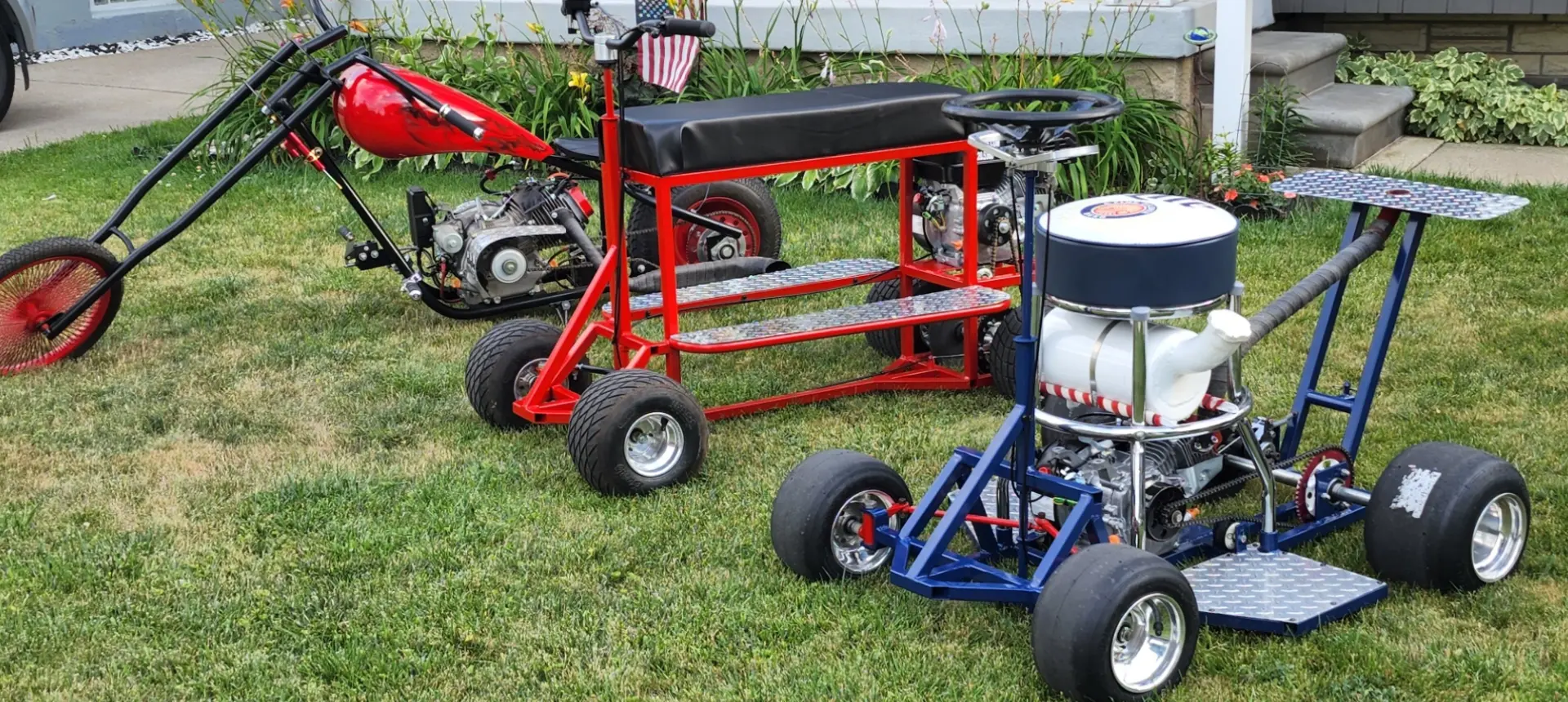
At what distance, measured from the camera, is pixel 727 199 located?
21.7 feet

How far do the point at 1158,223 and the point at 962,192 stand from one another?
2.05 m

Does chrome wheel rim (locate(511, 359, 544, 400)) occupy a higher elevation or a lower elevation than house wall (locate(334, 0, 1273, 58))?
lower

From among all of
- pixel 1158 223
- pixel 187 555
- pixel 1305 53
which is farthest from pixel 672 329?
pixel 1305 53

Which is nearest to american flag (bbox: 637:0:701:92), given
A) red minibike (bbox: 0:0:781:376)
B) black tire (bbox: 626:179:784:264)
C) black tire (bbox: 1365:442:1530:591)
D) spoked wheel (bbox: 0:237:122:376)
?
black tire (bbox: 626:179:784:264)

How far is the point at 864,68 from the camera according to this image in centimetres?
861

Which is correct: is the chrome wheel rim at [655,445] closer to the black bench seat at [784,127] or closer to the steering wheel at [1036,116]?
the black bench seat at [784,127]

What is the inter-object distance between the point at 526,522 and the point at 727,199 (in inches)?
100

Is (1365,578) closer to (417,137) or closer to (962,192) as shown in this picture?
(962,192)

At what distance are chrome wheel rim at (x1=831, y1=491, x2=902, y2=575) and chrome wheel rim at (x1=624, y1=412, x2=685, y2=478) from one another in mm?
805

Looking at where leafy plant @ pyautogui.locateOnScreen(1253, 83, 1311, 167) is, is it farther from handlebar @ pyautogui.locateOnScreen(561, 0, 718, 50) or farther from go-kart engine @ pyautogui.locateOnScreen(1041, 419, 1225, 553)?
go-kart engine @ pyautogui.locateOnScreen(1041, 419, 1225, 553)

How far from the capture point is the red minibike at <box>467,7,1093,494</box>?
15.0 feet

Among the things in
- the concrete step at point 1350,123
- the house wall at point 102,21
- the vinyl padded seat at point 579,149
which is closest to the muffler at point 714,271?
the vinyl padded seat at point 579,149

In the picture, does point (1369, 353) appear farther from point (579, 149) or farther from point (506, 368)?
point (579, 149)

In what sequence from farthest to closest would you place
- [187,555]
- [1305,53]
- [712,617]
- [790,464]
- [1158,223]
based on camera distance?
[1305,53] < [790,464] < [187,555] < [712,617] < [1158,223]
